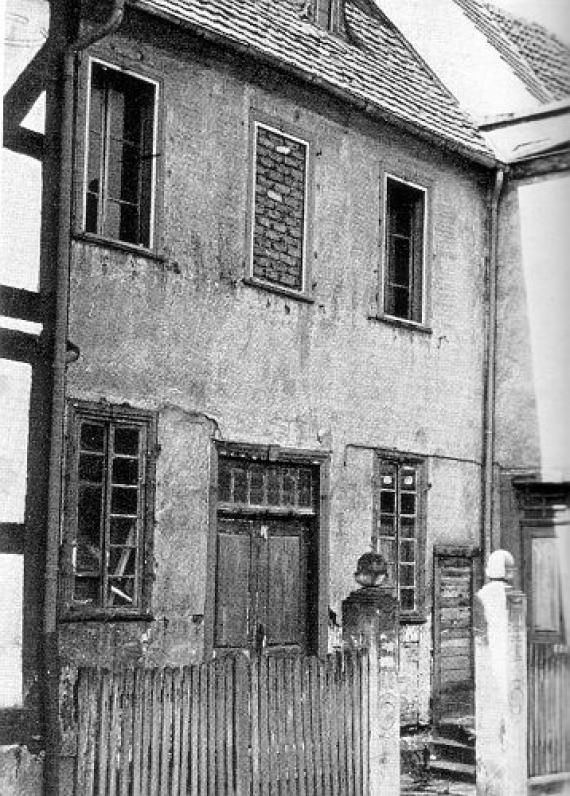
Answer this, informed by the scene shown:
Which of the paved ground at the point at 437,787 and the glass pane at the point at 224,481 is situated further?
the glass pane at the point at 224,481

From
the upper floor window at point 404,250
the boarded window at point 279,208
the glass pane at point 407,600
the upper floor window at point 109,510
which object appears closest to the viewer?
the upper floor window at point 109,510

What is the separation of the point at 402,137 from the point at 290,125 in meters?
1.47

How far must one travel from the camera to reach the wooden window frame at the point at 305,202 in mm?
8805

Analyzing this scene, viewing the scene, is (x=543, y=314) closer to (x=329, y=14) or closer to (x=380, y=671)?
(x=329, y=14)

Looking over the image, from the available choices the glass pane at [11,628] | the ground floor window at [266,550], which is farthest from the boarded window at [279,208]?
the glass pane at [11,628]

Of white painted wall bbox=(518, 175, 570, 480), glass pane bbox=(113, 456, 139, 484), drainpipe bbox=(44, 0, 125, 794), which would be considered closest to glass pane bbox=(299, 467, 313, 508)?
glass pane bbox=(113, 456, 139, 484)

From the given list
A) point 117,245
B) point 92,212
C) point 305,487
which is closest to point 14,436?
point 117,245

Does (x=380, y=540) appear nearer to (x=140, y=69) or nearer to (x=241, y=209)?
(x=241, y=209)

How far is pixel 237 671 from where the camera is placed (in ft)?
19.9

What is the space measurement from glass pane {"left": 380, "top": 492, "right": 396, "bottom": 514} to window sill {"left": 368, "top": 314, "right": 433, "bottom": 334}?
1455 mm

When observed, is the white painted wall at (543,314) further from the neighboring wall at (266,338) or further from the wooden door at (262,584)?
the wooden door at (262,584)

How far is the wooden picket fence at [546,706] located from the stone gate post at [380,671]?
39.5 inches

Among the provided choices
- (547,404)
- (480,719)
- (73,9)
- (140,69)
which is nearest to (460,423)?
(547,404)

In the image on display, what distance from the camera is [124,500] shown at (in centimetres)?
772
